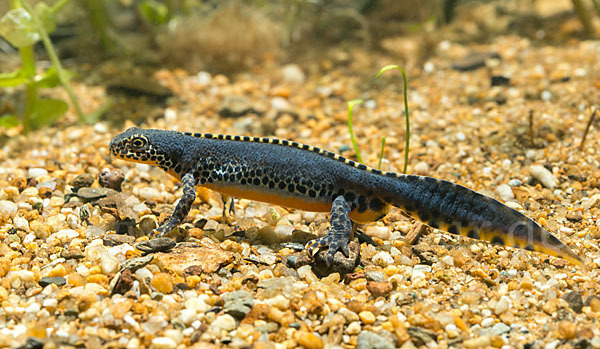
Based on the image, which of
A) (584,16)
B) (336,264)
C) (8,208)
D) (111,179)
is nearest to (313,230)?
(336,264)

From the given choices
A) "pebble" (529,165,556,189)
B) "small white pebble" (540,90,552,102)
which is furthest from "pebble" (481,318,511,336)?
"small white pebble" (540,90,552,102)

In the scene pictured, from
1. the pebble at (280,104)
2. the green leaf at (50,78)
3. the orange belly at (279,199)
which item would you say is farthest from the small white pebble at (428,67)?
the green leaf at (50,78)

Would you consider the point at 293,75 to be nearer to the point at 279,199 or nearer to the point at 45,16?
the point at 45,16

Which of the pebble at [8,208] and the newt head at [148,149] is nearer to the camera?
the pebble at [8,208]

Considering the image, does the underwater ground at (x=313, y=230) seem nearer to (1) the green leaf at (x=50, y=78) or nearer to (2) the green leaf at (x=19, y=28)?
(1) the green leaf at (x=50, y=78)

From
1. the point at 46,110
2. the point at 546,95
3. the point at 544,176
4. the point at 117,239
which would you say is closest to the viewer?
the point at 117,239
